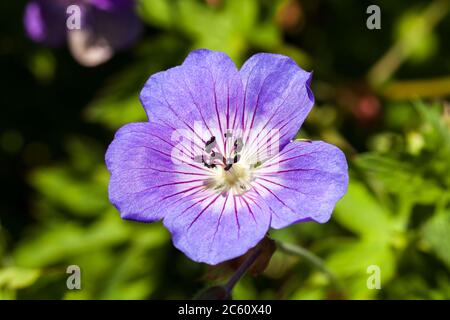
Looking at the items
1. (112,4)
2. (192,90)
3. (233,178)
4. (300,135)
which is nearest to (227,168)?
(233,178)

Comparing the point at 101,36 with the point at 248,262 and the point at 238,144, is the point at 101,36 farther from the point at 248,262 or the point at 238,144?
the point at 248,262

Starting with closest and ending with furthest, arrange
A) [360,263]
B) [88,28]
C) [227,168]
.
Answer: [227,168], [360,263], [88,28]

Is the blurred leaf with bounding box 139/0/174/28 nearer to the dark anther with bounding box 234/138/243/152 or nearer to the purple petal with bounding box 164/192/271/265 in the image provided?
the dark anther with bounding box 234/138/243/152

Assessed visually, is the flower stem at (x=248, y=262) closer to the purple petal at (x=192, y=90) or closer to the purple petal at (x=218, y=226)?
the purple petal at (x=218, y=226)

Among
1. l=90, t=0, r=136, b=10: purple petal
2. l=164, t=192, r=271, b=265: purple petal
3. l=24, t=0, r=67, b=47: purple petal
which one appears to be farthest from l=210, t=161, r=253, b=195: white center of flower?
l=24, t=0, r=67, b=47: purple petal

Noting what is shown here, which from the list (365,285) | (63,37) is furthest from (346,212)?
(63,37)

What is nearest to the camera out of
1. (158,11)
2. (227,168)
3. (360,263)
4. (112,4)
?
(227,168)
